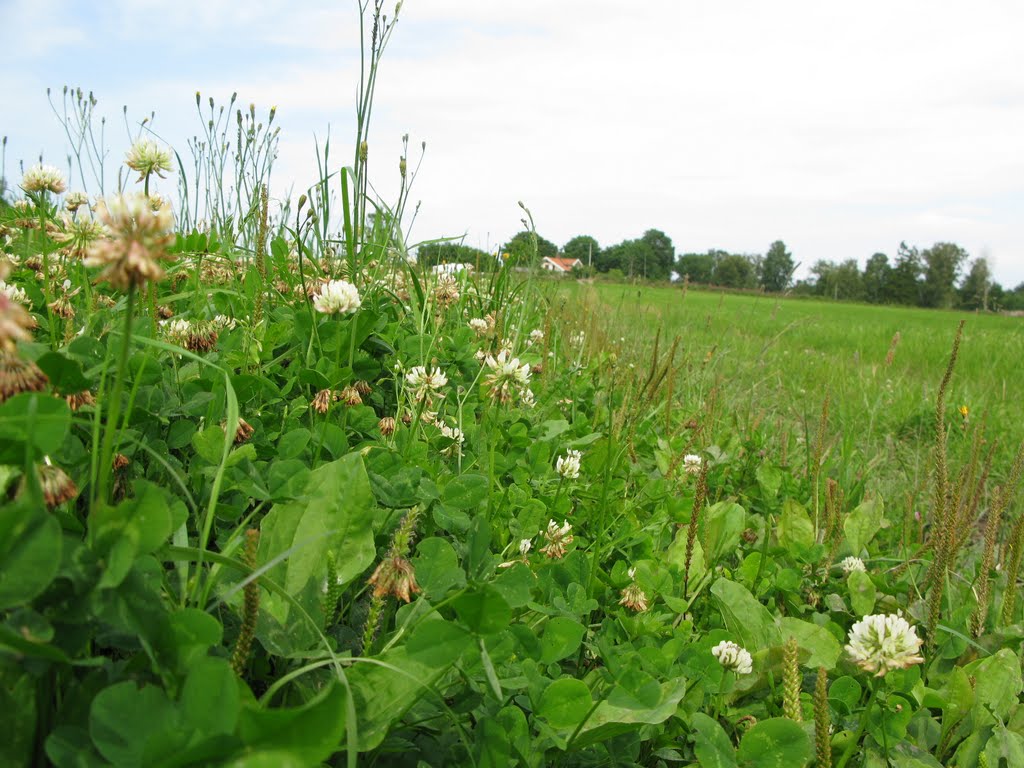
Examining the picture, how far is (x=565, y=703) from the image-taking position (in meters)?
1.05

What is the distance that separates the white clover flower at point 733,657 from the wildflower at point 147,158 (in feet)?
5.34

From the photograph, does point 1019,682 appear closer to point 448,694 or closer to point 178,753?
point 448,694

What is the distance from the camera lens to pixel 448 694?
3.46ft

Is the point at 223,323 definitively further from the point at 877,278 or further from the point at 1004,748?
the point at 877,278

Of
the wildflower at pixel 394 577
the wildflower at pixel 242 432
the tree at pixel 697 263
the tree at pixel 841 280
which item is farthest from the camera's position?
the tree at pixel 841 280

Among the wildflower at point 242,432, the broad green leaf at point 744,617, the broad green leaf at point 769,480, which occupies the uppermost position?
the wildflower at point 242,432

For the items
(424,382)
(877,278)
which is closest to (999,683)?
(424,382)

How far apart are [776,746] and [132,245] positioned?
3.75 feet

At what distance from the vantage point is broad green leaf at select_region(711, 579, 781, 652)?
4.89 feet

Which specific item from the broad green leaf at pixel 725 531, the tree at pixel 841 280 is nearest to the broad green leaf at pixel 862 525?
the broad green leaf at pixel 725 531

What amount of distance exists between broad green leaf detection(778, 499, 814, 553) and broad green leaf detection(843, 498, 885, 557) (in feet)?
0.44

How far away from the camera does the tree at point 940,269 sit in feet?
228

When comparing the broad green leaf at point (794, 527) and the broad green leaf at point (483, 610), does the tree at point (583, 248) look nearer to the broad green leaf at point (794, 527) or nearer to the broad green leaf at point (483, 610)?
the broad green leaf at point (794, 527)

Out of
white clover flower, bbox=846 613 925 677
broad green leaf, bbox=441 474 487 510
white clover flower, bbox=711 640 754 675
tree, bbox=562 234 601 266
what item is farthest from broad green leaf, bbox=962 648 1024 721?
tree, bbox=562 234 601 266
